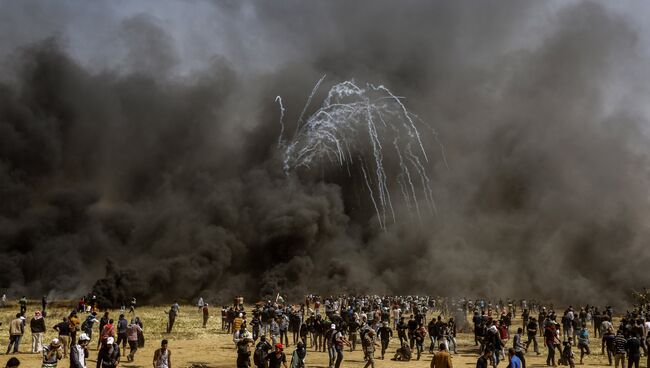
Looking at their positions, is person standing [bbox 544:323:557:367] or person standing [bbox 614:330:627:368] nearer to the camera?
person standing [bbox 614:330:627:368]

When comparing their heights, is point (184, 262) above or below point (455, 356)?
Answer: above

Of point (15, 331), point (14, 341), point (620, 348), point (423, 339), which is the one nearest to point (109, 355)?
point (15, 331)

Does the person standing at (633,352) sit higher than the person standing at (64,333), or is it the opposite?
the person standing at (64,333)


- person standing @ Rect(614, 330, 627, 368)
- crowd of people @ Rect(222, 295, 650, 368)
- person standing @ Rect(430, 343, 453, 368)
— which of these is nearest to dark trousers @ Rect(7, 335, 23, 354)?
crowd of people @ Rect(222, 295, 650, 368)

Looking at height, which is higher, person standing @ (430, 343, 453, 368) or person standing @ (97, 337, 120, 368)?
person standing @ (97, 337, 120, 368)

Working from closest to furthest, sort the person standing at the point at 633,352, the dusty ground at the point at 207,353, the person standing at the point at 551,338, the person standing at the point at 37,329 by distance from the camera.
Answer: the person standing at the point at 633,352 → the person standing at the point at 37,329 → the dusty ground at the point at 207,353 → the person standing at the point at 551,338

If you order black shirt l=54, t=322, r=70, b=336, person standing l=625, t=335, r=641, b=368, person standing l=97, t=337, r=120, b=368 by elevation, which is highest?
black shirt l=54, t=322, r=70, b=336

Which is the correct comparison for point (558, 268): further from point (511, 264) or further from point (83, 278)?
point (83, 278)

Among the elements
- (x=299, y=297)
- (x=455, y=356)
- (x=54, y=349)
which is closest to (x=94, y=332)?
(x=54, y=349)

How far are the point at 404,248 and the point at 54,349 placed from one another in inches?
2773

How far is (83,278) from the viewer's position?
252ft

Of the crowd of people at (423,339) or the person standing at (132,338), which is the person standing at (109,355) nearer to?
the crowd of people at (423,339)

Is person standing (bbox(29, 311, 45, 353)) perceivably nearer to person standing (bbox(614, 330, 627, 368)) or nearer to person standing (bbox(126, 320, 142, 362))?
person standing (bbox(126, 320, 142, 362))

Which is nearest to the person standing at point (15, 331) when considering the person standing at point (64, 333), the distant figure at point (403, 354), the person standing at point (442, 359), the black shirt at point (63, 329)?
the person standing at point (64, 333)
